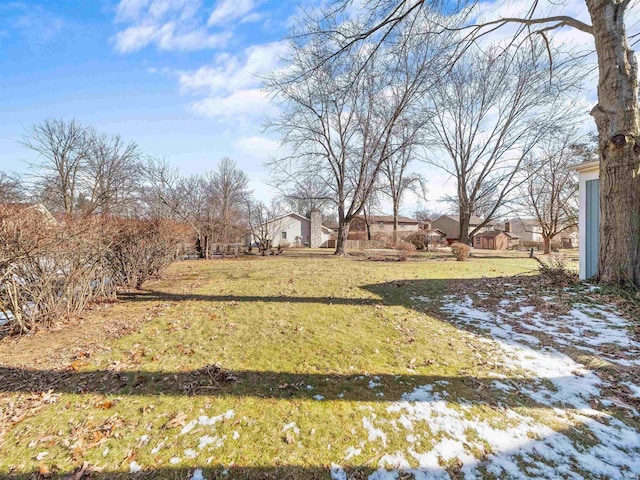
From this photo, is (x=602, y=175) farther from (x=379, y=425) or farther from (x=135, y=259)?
(x=135, y=259)

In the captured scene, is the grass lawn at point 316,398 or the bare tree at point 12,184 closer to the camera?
the grass lawn at point 316,398

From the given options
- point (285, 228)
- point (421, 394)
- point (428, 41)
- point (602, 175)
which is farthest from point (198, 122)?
point (285, 228)

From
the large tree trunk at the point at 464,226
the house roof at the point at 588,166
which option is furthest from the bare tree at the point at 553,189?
the house roof at the point at 588,166

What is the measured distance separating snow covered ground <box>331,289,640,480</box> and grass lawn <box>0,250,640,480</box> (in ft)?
0.04

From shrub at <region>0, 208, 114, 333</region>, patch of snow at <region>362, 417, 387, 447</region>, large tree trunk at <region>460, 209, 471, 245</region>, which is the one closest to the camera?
patch of snow at <region>362, 417, 387, 447</region>

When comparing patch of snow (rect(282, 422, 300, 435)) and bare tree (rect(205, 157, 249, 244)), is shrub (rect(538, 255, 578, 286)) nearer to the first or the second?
patch of snow (rect(282, 422, 300, 435))

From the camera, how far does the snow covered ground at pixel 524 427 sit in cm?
206

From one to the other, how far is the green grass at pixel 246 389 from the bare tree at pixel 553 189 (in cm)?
2232

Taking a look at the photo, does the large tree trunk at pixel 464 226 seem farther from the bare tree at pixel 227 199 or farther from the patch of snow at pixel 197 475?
the patch of snow at pixel 197 475

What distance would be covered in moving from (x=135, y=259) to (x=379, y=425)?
7560mm

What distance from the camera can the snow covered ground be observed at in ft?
6.76

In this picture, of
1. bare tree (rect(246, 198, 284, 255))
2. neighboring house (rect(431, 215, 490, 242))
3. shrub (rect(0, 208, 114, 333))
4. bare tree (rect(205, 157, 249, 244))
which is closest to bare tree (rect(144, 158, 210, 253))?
bare tree (rect(205, 157, 249, 244))

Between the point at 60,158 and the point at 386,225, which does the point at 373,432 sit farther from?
the point at 386,225

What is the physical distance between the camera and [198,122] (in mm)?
10633
